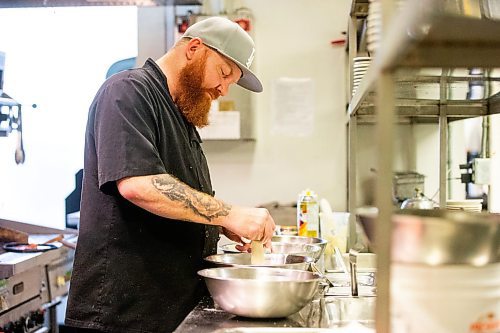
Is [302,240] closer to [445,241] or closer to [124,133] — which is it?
[124,133]

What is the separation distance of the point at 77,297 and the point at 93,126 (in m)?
0.53

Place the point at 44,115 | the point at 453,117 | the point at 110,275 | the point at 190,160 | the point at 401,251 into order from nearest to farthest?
the point at 401,251
the point at 110,275
the point at 190,160
the point at 453,117
the point at 44,115

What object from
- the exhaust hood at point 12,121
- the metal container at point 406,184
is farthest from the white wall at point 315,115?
the exhaust hood at point 12,121

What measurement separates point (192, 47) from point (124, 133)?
22.1 inches

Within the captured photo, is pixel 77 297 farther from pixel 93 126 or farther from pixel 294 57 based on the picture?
pixel 294 57

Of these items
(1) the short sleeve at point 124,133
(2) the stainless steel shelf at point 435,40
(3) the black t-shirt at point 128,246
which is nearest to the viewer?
(2) the stainless steel shelf at point 435,40

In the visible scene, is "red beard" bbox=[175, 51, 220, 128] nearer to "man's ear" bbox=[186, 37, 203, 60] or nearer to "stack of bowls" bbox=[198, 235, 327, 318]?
"man's ear" bbox=[186, 37, 203, 60]

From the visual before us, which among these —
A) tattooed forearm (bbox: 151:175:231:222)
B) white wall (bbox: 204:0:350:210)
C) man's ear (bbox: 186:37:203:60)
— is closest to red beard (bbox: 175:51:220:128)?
man's ear (bbox: 186:37:203:60)

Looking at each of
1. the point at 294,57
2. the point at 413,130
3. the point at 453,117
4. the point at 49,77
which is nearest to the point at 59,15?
the point at 49,77

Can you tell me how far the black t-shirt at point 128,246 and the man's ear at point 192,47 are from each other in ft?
0.82

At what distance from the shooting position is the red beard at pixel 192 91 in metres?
2.21

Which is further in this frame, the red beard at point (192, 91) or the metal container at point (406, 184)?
the metal container at point (406, 184)

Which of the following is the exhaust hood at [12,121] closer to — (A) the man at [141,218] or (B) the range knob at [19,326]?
(B) the range knob at [19,326]

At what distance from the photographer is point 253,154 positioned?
429 cm
